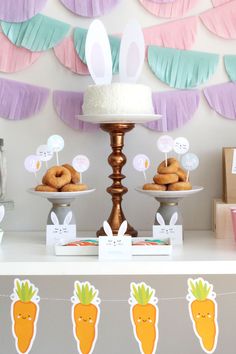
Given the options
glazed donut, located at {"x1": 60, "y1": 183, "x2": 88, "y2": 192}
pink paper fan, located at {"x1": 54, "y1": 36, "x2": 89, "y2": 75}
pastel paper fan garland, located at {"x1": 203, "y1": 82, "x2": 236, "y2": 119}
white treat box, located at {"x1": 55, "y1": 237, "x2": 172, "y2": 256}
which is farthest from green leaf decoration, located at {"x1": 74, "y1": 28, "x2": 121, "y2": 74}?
white treat box, located at {"x1": 55, "y1": 237, "x2": 172, "y2": 256}

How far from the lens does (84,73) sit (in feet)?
4.81

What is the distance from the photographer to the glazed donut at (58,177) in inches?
50.2

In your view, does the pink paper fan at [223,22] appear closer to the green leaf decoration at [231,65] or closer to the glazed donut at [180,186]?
the green leaf decoration at [231,65]

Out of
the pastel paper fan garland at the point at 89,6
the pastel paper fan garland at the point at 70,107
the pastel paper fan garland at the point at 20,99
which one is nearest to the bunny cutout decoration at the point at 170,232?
the pastel paper fan garland at the point at 70,107

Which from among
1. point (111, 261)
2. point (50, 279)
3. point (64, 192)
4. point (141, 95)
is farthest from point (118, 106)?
point (50, 279)

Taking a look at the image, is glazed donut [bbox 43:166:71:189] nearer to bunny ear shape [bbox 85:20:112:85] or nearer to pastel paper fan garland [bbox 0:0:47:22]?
bunny ear shape [bbox 85:20:112:85]

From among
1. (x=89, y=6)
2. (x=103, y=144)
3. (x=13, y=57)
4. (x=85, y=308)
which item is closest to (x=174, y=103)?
(x=103, y=144)

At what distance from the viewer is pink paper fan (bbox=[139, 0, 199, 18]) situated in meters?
1.46

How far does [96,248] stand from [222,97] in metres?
0.54

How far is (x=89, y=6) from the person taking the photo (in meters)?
1.46

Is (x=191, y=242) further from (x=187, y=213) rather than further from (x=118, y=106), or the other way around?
(x=118, y=106)

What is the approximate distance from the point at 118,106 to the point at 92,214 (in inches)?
13.8

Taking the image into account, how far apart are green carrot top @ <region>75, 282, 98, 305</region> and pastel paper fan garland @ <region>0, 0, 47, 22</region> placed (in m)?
0.68

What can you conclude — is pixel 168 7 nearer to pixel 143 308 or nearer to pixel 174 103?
pixel 174 103
